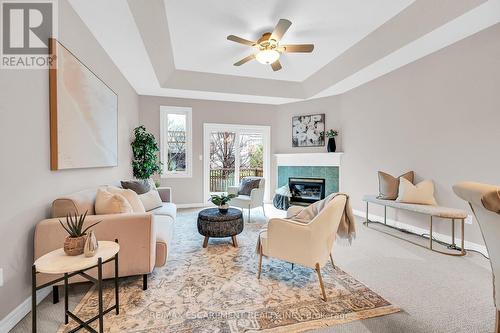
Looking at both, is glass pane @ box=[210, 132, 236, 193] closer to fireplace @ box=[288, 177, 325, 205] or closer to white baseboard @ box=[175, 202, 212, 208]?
white baseboard @ box=[175, 202, 212, 208]

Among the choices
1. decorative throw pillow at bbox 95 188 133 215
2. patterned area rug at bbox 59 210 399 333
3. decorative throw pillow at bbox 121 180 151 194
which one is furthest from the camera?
decorative throw pillow at bbox 121 180 151 194

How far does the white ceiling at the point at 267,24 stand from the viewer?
2932 mm

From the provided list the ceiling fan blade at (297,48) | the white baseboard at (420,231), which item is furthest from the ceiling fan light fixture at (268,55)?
the white baseboard at (420,231)

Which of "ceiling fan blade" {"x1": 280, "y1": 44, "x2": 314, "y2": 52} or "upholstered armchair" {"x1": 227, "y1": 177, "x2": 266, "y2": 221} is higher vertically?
"ceiling fan blade" {"x1": 280, "y1": 44, "x2": 314, "y2": 52}

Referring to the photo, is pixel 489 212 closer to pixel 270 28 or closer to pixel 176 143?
pixel 270 28

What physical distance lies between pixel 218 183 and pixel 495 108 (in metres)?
5.26

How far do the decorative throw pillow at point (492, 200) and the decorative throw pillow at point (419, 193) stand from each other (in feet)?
8.91

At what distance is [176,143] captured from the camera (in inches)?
232

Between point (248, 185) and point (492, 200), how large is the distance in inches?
158

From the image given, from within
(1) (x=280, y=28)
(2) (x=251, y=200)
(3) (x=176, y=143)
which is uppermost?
(1) (x=280, y=28)

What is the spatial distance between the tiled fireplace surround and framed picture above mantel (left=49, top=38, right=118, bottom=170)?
4.17m

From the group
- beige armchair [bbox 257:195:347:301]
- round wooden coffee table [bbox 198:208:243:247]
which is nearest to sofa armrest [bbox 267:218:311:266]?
beige armchair [bbox 257:195:347:301]

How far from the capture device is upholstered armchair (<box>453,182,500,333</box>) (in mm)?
1183

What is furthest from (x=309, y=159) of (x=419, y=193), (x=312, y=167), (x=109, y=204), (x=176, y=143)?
(x=109, y=204)
